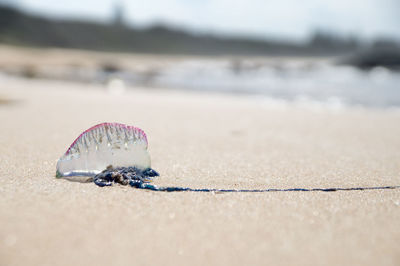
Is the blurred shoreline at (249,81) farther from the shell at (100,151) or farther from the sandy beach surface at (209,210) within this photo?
the shell at (100,151)

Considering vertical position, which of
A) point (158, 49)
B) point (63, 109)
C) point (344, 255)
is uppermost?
point (158, 49)

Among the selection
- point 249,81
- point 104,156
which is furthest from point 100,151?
point 249,81

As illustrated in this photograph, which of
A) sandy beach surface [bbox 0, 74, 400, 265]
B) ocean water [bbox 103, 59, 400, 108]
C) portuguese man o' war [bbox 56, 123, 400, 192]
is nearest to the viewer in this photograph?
sandy beach surface [bbox 0, 74, 400, 265]

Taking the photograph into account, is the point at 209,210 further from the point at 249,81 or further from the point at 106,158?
the point at 249,81

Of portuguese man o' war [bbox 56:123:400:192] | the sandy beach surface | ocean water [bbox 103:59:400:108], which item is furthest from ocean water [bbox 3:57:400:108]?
portuguese man o' war [bbox 56:123:400:192]

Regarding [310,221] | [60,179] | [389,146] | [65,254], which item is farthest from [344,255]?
[389,146]

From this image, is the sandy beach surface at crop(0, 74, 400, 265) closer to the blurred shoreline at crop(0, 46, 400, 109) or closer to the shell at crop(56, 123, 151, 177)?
the shell at crop(56, 123, 151, 177)

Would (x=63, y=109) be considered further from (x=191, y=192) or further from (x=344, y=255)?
(x=344, y=255)

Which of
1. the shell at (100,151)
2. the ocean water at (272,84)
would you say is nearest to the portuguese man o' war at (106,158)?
the shell at (100,151)
